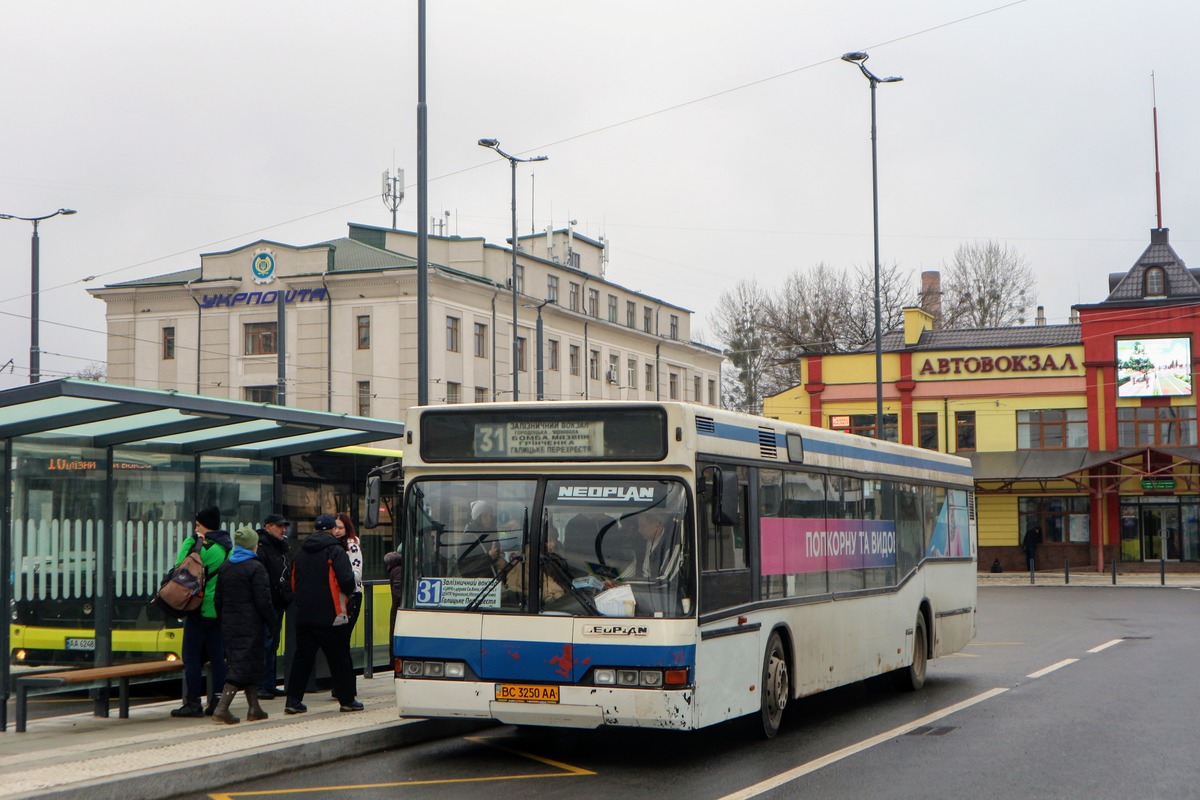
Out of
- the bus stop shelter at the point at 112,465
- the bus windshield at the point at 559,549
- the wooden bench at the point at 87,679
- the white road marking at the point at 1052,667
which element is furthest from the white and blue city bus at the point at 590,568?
the white road marking at the point at 1052,667

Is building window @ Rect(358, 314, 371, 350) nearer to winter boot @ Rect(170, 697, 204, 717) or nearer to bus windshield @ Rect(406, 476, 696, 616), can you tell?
winter boot @ Rect(170, 697, 204, 717)

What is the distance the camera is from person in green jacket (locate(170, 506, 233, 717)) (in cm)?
1149

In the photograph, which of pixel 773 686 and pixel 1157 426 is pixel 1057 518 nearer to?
pixel 1157 426

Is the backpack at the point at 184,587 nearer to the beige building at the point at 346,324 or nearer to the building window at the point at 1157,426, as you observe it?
the beige building at the point at 346,324

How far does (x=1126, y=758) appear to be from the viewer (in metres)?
10.4

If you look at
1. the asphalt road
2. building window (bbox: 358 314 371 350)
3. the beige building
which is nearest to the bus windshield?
the asphalt road

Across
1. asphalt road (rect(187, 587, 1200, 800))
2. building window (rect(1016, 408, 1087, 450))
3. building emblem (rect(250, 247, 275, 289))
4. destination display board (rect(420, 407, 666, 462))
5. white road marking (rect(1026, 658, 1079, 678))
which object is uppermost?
building emblem (rect(250, 247, 275, 289))

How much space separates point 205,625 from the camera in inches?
454

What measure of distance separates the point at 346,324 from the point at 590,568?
5010 cm

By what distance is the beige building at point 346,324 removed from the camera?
57.8m

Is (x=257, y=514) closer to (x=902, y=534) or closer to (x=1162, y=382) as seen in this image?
(x=902, y=534)

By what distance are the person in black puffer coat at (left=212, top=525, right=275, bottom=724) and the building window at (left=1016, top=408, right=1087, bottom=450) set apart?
4506cm

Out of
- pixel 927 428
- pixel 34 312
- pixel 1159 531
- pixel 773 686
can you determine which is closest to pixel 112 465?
pixel 773 686

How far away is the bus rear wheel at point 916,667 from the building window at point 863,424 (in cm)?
3803
